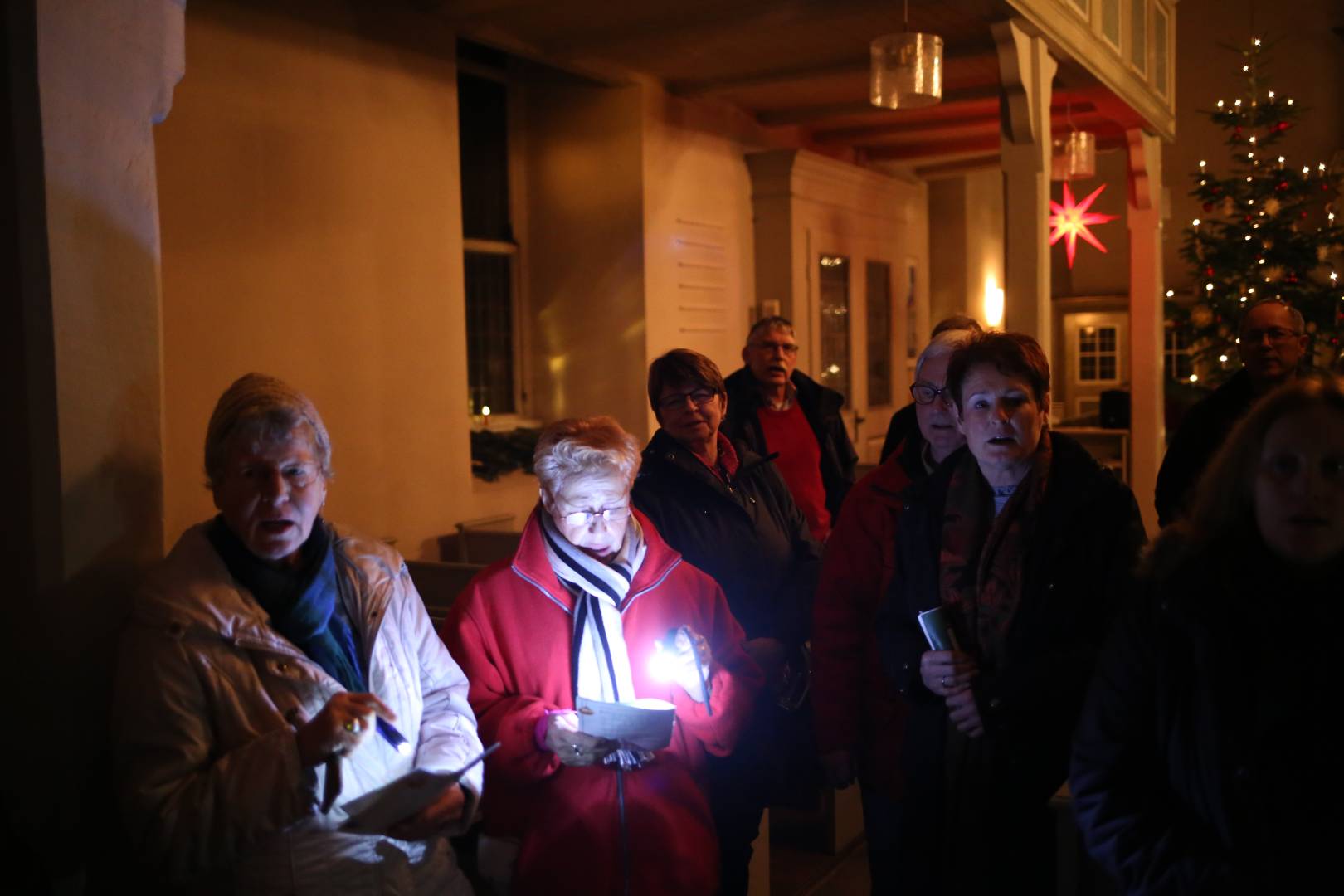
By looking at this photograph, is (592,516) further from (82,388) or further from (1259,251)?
(1259,251)

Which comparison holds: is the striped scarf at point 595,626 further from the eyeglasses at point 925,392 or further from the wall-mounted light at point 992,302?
the wall-mounted light at point 992,302

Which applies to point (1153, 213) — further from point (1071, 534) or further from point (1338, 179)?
point (1071, 534)

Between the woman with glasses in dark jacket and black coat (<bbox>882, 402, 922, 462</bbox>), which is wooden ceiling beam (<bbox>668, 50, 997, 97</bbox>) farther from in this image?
the woman with glasses in dark jacket

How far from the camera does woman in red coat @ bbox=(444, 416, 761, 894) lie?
2307 millimetres

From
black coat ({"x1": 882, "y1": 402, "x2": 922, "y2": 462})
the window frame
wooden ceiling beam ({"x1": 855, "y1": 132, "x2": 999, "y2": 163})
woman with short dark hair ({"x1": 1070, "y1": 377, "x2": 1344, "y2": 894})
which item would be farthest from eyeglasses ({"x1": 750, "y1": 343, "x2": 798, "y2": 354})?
wooden ceiling beam ({"x1": 855, "y1": 132, "x2": 999, "y2": 163})

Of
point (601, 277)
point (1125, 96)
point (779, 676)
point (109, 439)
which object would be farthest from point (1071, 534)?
point (1125, 96)

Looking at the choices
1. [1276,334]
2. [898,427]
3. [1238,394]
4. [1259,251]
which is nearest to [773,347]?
[898,427]

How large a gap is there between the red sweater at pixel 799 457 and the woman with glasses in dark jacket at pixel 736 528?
33.6 inches

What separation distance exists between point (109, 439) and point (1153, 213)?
9065mm

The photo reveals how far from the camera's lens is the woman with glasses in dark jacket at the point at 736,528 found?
309cm

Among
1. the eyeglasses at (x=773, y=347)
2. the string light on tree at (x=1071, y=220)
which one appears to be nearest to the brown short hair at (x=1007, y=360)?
the eyeglasses at (x=773, y=347)

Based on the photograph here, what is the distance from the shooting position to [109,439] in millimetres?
2195

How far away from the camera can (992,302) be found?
13.5m

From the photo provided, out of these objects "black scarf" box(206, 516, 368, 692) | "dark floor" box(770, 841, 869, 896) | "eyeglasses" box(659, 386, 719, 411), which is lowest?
"dark floor" box(770, 841, 869, 896)
